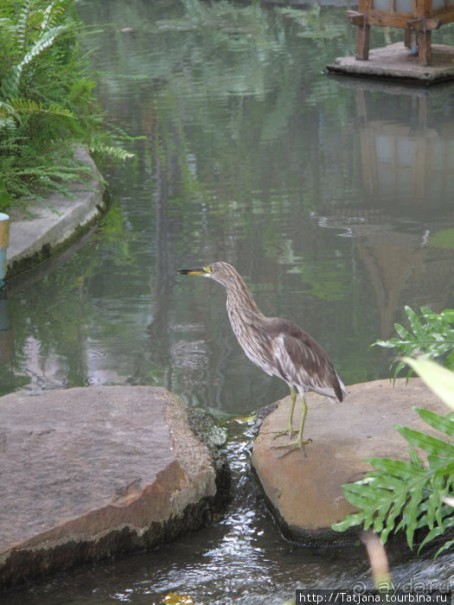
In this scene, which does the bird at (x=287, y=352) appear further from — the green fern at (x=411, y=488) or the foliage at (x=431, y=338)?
the green fern at (x=411, y=488)

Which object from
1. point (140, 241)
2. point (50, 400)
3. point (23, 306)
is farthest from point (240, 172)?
point (50, 400)

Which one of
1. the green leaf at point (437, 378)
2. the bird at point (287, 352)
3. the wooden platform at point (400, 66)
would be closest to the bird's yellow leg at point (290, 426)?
the bird at point (287, 352)

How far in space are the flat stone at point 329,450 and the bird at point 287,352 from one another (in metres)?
0.11

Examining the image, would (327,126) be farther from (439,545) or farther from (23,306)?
(439,545)

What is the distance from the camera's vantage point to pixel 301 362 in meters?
4.62

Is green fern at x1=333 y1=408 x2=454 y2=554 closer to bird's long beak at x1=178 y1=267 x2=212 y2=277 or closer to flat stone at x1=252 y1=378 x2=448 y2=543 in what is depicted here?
flat stone at x1=252 y1=378 x2=448 y2=543

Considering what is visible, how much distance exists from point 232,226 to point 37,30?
2.51m

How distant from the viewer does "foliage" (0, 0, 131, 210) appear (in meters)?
8.48

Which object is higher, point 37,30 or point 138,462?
point 37,30

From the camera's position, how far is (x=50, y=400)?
5121mm

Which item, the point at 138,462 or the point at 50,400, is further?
the point at 50,400

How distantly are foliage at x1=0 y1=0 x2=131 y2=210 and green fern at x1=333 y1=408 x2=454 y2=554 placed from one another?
4.95 metres

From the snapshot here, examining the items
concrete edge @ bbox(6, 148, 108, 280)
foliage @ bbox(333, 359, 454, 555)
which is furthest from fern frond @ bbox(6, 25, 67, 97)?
foliage @ bbox(333, 359, 454, 555)

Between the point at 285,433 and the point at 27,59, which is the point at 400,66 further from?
the point at 285,433
